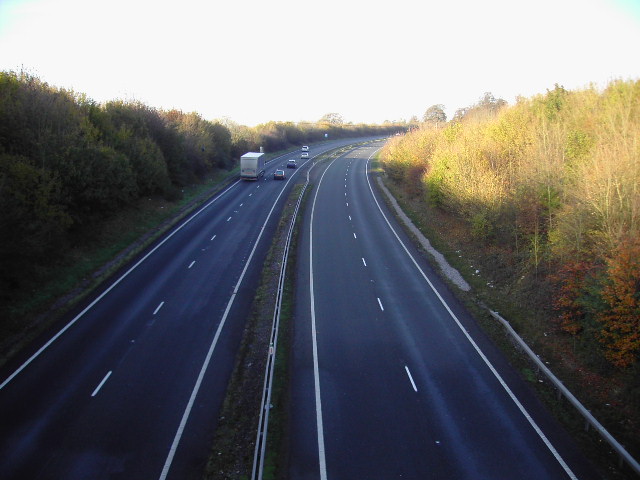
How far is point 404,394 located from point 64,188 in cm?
2390

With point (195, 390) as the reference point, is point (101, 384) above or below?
above

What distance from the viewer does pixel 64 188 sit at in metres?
27.3

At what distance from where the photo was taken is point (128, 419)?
12.9 metres

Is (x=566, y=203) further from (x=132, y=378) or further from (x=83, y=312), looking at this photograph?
(x=83, y=312)

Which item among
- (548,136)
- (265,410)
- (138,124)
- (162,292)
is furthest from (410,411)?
(138,124)

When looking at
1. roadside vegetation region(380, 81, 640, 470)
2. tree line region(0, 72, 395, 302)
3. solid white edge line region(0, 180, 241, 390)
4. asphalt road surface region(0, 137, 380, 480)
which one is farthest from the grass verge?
tree line region(0, 72, 395, 302)

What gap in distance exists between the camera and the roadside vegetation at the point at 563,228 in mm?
14836

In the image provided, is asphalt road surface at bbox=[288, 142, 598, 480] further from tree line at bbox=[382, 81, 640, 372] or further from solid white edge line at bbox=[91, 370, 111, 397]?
solid white edge line at bbox=[91, 370, 111, 397]

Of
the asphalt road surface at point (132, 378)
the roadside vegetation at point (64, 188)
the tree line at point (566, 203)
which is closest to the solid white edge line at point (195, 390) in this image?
the asphalt road surface at point (132, 378)

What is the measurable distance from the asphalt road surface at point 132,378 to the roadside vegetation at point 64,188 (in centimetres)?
276

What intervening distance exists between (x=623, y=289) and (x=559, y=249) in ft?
18.7

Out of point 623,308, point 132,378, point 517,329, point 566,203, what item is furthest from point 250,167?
point 623,308

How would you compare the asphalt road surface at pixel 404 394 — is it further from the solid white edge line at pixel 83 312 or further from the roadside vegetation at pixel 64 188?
the roadside vegetation at pixel 64 188

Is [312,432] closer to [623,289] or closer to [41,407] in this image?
[41,407]
